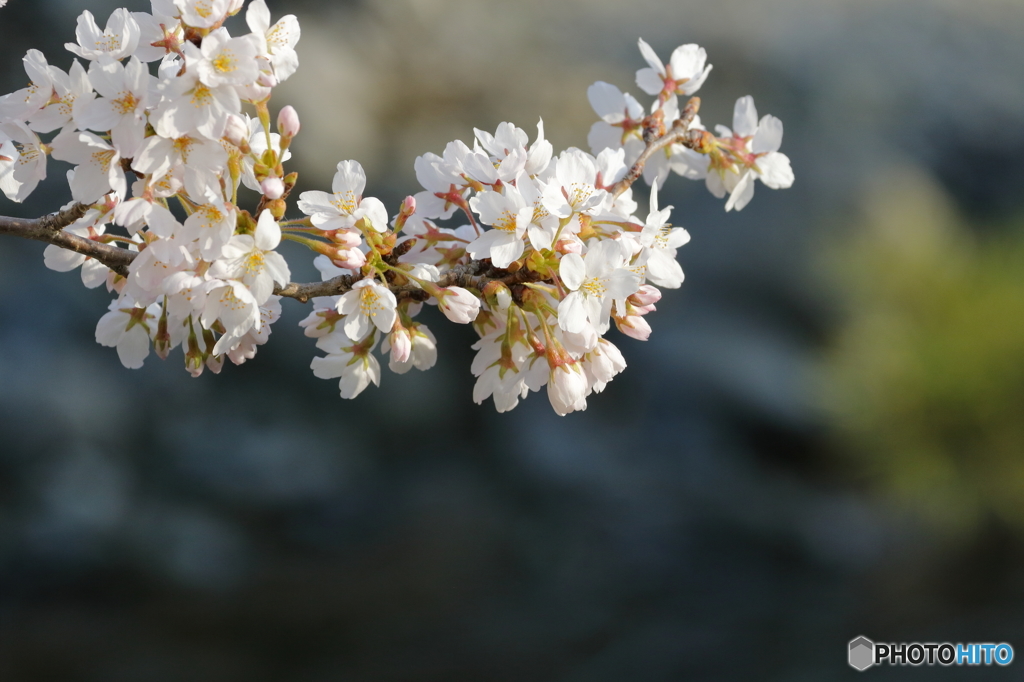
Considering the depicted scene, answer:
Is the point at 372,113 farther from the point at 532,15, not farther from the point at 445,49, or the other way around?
the point at 532,15

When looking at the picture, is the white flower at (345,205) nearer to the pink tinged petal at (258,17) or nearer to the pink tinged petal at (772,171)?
the pink tinged petal at (258,17)

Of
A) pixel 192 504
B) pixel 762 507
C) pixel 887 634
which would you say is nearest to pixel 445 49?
pixel 192 504

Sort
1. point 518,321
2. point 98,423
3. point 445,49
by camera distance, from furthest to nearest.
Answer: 1. point 445,49
2. point 98,423
3. point 518,321

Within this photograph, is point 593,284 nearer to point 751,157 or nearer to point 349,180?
point 349,180

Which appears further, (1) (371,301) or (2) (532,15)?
(2) (532,15)

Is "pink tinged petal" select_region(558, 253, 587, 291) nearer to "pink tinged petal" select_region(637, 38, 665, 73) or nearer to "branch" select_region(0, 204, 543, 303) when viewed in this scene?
"branch" select_region(0, 204, 543, 303)

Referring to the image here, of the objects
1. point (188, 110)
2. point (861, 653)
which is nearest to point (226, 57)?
point (188, 110)

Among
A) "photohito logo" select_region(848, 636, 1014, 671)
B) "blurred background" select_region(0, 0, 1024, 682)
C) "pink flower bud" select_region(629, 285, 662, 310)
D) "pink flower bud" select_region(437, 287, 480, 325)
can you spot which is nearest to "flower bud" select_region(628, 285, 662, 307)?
"pink flower bud" select_region(629, 285, 662, 310)
